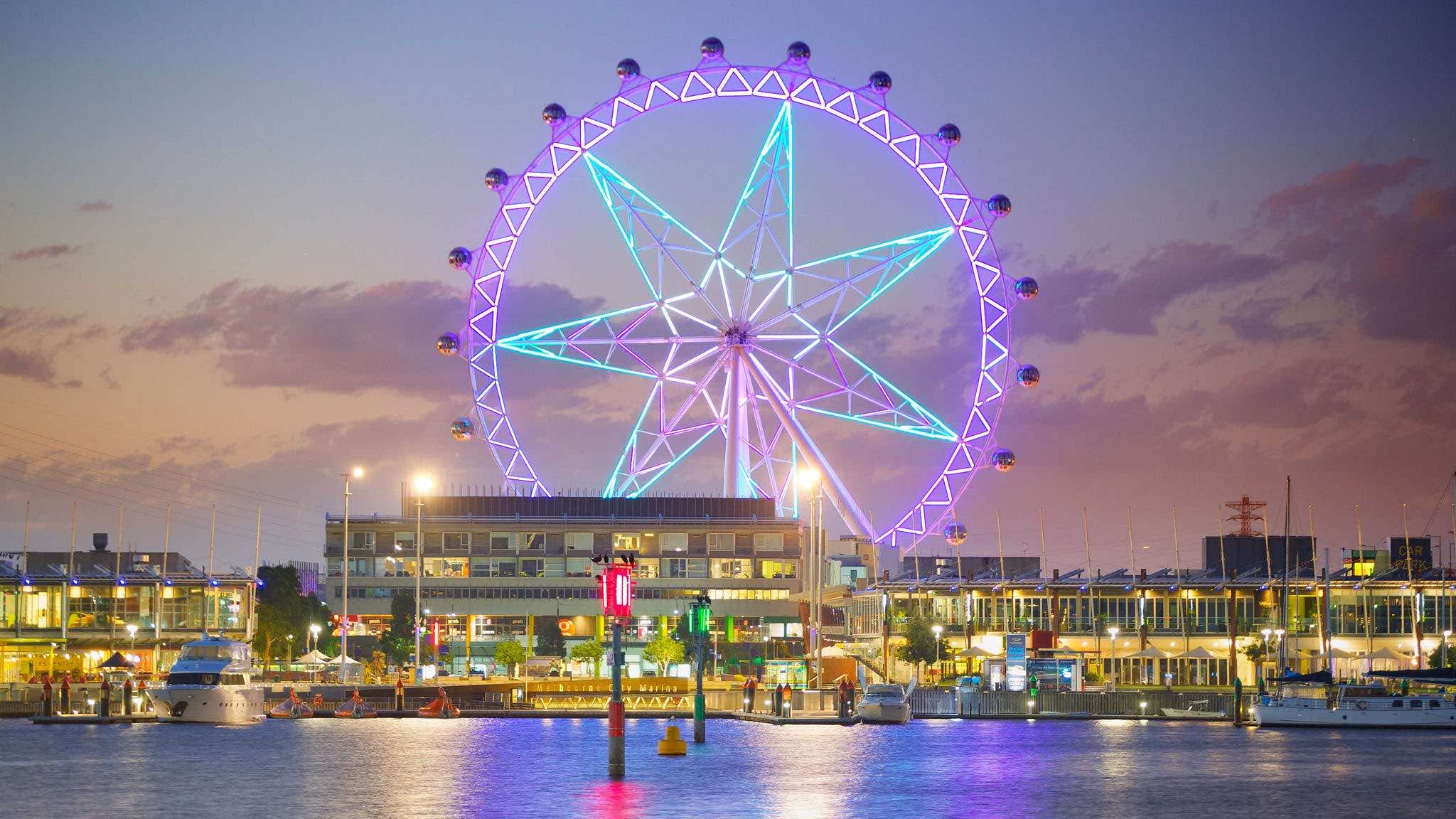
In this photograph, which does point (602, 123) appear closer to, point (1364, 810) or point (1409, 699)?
point (1409, 699)

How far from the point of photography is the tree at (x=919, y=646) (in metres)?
A: 139

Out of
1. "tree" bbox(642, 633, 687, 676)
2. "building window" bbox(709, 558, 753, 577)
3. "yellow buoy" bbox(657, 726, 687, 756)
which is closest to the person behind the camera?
"yellow buoy" bbox(657, 726, 687, 756)

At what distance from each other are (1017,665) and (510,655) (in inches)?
2489

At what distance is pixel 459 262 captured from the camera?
11056 cm

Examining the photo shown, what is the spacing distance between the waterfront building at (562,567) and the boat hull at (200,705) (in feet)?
299

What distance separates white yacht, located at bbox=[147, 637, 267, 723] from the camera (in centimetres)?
8988

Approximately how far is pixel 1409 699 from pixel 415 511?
115 metres

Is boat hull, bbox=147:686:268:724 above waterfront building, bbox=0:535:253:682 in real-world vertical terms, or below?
below

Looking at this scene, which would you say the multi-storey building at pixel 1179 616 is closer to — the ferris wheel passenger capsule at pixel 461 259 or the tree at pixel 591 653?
the tree at pixel 591 653

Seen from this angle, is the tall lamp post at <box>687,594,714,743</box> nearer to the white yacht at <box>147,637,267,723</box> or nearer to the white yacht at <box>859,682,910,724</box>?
the white yacht at <box>859,682,910,724</box>

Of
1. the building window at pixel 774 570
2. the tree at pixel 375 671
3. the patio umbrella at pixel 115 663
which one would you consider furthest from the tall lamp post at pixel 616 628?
the building window at pixel 774 570

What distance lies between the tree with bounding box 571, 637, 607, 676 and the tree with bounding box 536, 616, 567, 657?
18062 millimetres

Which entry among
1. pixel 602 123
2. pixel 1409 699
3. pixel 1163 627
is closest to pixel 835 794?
pixel 1409 699

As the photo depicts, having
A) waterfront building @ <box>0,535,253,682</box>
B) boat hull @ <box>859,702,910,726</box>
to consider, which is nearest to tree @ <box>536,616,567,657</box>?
waterfront building @ <box>0,535,253,682</box>
